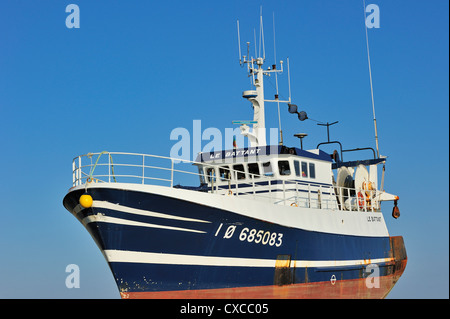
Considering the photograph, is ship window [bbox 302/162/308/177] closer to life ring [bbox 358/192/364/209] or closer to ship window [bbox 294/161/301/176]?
ship window [bbox 294/161/301/176]

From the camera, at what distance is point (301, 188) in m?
21.9

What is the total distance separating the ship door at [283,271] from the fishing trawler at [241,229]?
37 millimetres

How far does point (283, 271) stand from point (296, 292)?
121 cm

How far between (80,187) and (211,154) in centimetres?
666

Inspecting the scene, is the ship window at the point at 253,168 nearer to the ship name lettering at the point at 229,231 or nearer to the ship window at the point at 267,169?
the ship window at the point at 267,169

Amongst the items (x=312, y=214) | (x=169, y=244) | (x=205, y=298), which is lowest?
(x=205, y=298)

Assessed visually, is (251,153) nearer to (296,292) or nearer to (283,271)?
(283,271)

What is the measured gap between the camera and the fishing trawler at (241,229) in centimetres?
1681

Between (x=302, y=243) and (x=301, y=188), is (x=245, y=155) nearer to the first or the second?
(x=301, y=188)

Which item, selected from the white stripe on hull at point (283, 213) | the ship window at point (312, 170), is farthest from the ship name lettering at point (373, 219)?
the ship window at point (312, 170)

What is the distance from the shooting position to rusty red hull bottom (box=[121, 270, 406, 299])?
56.3 feet

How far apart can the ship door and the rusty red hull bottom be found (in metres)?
0.16

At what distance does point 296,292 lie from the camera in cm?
2016

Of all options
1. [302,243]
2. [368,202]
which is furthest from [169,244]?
[368,202]
